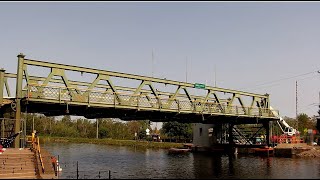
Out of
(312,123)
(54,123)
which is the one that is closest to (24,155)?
(312,123)

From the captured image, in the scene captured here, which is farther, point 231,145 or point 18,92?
point 231,145

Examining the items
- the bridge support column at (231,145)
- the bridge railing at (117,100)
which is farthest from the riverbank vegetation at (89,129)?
the bridge railing at (117,100)

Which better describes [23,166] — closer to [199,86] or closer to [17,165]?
[17,165]

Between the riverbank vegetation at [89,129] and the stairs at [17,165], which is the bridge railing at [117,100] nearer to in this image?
the stairs at [17,165]

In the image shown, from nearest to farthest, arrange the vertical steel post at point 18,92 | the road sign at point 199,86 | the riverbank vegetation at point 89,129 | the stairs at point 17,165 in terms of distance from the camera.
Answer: the stairs at point 17,165
the vertical steel post at point 18,92
the road sign at point 199,86
the riverbank vegetation at point 89,129

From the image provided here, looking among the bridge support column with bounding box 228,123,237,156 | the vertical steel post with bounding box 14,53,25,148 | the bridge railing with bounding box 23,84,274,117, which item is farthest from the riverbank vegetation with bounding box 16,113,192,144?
the vertical steel post with bounding box 14,53,25,148

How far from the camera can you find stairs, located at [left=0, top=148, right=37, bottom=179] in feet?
92.1

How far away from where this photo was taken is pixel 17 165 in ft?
96.5

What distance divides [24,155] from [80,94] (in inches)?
390

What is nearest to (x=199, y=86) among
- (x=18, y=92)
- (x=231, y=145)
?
(x=18, y=92)

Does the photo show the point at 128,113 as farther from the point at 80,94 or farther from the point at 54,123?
the point at 54,123

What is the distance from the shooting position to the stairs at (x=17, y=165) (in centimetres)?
2806

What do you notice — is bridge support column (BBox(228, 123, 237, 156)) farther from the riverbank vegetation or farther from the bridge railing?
the riverbank vegetation

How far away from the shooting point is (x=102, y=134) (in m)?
148
